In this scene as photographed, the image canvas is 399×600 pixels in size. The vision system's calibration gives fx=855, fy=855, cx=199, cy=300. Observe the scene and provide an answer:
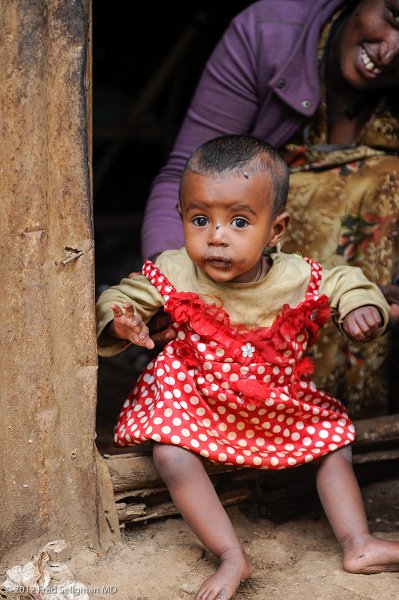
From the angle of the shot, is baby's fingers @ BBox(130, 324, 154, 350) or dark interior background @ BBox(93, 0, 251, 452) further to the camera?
dark interior background @ BBox(93, 0, 251, 452)

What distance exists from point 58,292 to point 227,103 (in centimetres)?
105

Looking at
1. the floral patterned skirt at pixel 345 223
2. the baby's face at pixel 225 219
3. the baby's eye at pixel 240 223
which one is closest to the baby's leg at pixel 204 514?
the baby's face at pixel 225 219

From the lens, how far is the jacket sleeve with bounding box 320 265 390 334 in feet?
7.54

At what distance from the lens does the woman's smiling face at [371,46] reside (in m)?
2.61

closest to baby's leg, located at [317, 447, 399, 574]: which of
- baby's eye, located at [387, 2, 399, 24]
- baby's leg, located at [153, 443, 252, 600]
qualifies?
baby's leg, located at [153, 443, 252, 600]

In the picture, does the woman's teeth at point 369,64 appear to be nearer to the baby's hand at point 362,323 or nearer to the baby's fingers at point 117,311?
the baby's hand at point 362,323

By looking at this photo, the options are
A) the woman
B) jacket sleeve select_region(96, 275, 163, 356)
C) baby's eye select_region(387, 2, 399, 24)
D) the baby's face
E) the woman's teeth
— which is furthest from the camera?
the woman

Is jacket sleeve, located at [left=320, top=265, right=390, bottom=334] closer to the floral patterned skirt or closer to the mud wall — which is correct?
the floral patterned skirt

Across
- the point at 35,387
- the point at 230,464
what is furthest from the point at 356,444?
the point at 35,387

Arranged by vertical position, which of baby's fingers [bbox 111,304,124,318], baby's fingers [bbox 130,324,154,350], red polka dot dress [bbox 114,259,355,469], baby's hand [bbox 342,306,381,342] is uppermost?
baby's fingers [bbox 111,304,124,318]

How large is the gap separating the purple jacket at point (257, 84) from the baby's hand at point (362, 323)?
719mm

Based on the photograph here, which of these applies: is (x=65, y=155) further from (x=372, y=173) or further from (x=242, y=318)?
(x=372, y=173)

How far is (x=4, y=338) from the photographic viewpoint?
2078 mm

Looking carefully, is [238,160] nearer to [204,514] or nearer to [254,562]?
[204,514]
